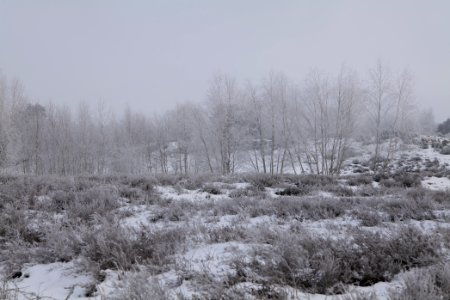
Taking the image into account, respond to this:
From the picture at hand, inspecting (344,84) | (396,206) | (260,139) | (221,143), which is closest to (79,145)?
(221,143)

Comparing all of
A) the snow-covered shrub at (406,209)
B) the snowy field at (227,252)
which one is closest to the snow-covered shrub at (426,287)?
the snowy field at (227,252)

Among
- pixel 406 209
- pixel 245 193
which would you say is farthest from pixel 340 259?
pixel 245 193

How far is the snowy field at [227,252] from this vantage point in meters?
2.21

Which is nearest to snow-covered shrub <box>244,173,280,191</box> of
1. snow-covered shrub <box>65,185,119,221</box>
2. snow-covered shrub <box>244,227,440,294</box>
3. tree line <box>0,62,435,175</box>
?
snow-covered shrub <box>65,185,119,221</box>

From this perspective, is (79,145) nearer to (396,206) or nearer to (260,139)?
(260,139)

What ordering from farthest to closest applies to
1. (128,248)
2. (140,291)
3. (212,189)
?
(212,189), (128,248), (140,291)

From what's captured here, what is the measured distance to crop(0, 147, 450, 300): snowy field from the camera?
2209 mm

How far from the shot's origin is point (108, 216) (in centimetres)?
451

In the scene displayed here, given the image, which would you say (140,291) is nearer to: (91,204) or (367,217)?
(91,204)

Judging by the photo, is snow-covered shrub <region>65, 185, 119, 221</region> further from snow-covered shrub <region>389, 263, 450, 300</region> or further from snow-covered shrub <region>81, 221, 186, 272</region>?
snow-covered shrub <region>389, 263, 450, 300</region>

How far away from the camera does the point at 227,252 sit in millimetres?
3107

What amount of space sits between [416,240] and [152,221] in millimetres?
3520

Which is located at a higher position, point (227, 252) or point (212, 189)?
point (212, 189)

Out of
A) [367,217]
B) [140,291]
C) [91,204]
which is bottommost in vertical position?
[367,217]
